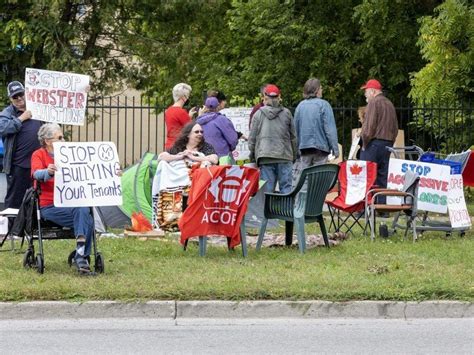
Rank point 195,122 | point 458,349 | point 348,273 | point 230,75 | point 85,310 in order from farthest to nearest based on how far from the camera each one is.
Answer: point 230,75
point 195,122
point 348,273
point 85,310
point 458,349

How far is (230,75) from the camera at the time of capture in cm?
3216

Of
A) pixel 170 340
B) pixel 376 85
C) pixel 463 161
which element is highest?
pixel 376 85

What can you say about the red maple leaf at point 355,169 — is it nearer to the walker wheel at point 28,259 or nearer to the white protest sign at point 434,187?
the white protest sign at point 434,187

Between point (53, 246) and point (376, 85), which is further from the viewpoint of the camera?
point (376, 85)

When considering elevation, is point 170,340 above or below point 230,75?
below

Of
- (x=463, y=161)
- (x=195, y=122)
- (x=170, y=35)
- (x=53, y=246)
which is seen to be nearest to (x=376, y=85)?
(x=463, y=161)

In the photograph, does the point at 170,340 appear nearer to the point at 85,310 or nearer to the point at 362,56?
the point at 85,310

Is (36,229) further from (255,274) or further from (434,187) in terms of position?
(434,187)

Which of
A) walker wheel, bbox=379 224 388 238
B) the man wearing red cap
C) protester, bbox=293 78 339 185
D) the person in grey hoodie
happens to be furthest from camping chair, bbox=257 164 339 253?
the man wearing red cap

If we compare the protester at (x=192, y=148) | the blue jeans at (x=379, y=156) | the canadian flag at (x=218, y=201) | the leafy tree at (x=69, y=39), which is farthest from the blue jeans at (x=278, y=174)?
the leafy tree at (x=69, y=39)

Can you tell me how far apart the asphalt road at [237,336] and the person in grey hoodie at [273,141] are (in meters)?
5.14

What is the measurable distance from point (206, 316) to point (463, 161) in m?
6.37

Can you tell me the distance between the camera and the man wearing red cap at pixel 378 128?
16984mm

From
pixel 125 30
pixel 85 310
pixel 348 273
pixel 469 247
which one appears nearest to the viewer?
pixel 85 310
